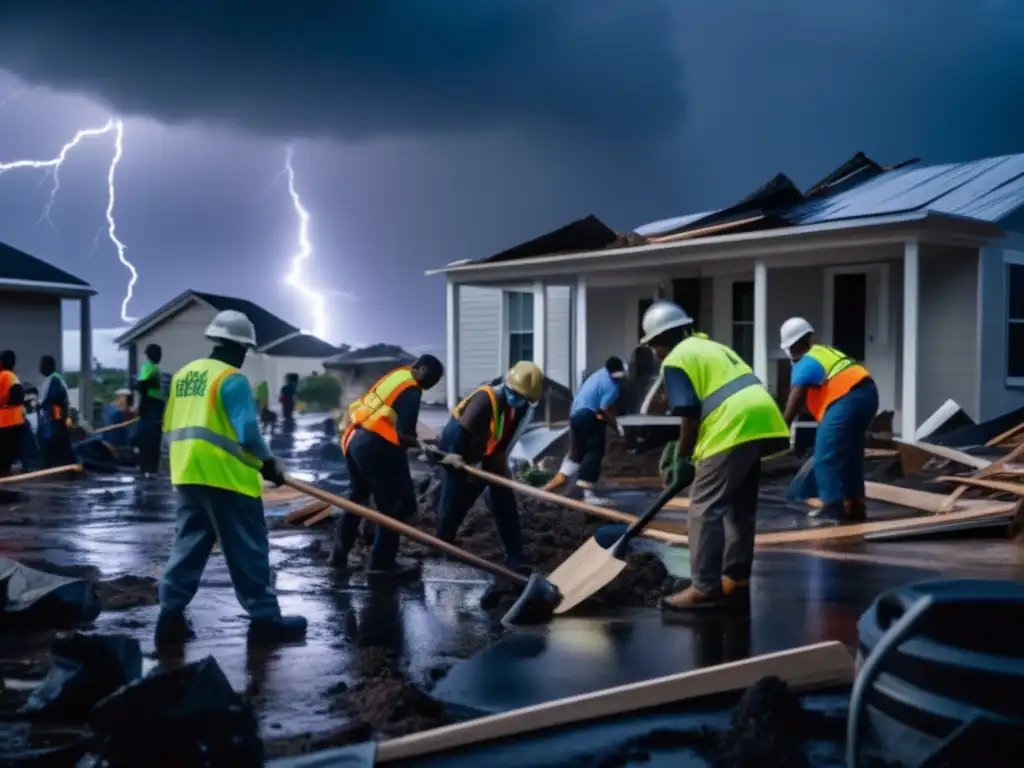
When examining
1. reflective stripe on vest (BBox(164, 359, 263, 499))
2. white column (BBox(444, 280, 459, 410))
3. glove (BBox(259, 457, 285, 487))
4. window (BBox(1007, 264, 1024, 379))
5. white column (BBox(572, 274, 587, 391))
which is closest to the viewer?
reflective stripe on vest (BBox(164, 359, 263, 499))

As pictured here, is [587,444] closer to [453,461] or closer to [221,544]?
[453,461]

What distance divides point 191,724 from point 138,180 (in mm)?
69818

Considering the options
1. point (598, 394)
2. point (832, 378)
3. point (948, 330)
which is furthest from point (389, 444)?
point (948, 330)

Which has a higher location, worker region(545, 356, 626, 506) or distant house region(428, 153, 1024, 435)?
distant house region(428, 153, 1024, 435)

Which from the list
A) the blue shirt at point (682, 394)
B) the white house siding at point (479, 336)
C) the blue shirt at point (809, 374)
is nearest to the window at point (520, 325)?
the white house siding at point (479, 336)

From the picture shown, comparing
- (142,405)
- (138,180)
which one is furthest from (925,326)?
(138,180)

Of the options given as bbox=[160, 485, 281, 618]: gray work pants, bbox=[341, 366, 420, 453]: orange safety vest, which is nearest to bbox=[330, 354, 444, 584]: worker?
bbox=[341, 366, 420, 453]: orange safety vest

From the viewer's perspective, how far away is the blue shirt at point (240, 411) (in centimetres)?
579

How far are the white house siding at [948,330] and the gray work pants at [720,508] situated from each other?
9623 millimetres

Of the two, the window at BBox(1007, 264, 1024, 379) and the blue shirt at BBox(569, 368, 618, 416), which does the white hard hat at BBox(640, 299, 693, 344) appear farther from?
the window at BBox(1007, 264, 1024, 379)

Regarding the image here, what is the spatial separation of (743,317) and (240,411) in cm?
1391

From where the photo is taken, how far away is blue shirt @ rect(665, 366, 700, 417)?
6457mm

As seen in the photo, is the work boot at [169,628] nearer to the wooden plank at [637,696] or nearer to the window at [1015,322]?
the wooden plank at [637,696]

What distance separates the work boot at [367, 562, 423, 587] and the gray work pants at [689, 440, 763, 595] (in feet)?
7.19
